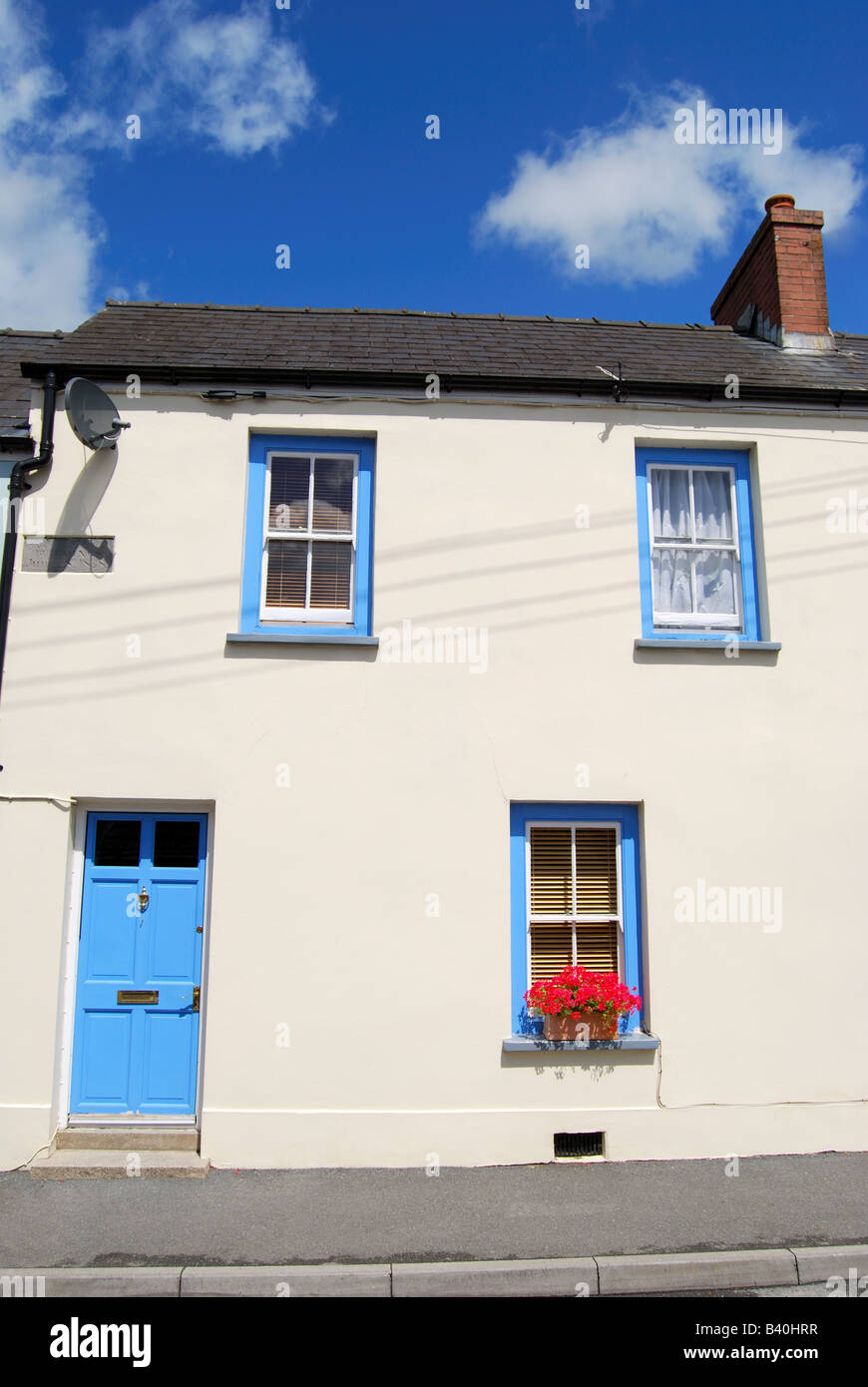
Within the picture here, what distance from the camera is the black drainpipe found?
23.1ft

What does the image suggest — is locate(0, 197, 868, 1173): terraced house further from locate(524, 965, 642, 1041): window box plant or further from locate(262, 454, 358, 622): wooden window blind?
locate(524, 965, 642, 1041): window box plant

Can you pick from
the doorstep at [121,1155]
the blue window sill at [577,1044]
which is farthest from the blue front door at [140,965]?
the blue window sill at [577,1044]

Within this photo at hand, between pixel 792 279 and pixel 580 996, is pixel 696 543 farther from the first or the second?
pixel 580 996

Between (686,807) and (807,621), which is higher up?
(807,621)

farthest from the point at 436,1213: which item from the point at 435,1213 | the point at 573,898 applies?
the point at 573,898

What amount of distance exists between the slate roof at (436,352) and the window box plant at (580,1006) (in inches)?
195

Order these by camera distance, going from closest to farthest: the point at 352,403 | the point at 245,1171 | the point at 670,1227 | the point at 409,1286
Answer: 1. the point at 409,1286
2. the point at 670,1227
3. the point at 245,1171
4. the point at 352,403

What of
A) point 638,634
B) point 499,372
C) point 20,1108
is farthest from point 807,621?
point 20,1108

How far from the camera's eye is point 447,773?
704 cm

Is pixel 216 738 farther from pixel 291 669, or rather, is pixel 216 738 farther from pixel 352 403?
pixel 352 403

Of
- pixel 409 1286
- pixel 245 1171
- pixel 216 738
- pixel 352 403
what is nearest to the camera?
pixel 409 1286

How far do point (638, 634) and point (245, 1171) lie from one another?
5.10 m

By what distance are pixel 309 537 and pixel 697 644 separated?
337cm

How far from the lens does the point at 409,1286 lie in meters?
4.81
